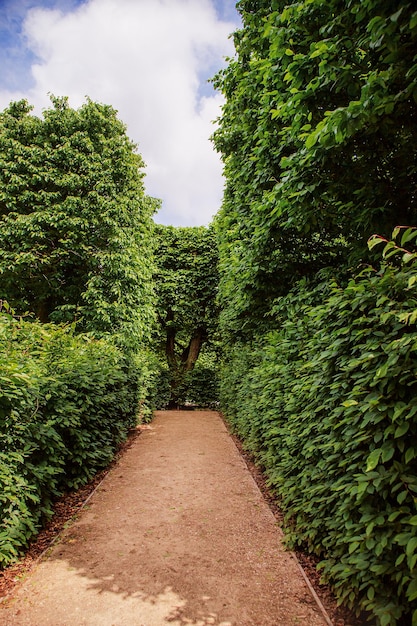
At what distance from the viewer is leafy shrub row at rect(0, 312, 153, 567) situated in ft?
9.96

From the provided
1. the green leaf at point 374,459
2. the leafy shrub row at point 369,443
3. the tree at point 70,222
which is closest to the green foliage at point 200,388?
the tree at point 70,222

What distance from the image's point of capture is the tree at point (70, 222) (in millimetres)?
10641

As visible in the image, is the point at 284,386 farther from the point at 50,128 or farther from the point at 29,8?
the point at 50,128

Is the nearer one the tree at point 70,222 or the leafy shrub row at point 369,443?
the leafy shrub row at point 369,443

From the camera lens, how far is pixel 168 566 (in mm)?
3248

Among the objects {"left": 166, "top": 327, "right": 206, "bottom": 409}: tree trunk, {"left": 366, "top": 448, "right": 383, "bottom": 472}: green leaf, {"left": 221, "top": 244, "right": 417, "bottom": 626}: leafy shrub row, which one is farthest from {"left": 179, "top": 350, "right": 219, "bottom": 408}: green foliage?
{"left": 366, "top": 448, "right": 383, "bottom": 472}: green leaf

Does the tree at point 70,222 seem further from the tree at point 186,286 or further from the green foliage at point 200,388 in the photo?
the green foliage at point 200,388

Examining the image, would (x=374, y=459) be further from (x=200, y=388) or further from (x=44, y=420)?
(x=200, y=388)

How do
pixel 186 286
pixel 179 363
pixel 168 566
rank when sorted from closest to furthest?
pixel 168 566
pixel 186 286
pixel 179 363

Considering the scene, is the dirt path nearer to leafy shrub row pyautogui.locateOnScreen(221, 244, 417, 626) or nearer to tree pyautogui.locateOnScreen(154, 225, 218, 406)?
leafy shrub row pyautogui.locateOnScreen(221, 244, 417, 626)

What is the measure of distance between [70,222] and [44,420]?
804 cm

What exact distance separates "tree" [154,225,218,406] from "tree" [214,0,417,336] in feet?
39.5

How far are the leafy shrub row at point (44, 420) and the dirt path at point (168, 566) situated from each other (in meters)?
0.46

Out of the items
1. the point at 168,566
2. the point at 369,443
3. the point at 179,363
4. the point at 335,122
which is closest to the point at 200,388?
the point at 179,363
